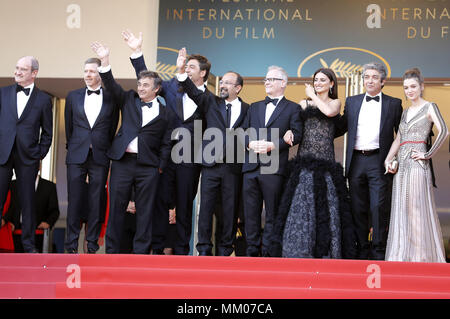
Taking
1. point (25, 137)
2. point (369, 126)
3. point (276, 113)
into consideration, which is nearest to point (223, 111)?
point (276, 113)

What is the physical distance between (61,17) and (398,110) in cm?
492

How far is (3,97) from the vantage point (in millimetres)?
6281

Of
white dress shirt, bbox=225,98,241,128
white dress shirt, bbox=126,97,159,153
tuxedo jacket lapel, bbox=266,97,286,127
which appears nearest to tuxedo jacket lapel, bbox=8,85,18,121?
white dress shirt, bbox=126,97,159,153

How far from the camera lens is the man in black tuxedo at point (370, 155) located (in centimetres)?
595

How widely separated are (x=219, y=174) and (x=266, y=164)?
1.35ft

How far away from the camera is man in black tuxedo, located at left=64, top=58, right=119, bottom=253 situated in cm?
609

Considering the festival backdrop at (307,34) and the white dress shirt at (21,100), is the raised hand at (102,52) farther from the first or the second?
the festival backdrop at (307,34)

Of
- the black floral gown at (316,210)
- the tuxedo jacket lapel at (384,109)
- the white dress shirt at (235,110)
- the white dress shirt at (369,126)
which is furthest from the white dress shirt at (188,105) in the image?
the tuxedo jacket lapel at (384,109)

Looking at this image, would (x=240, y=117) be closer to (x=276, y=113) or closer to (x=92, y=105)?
(x=276, y=113)

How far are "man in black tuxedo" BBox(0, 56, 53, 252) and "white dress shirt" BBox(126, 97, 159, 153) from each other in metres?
0.72

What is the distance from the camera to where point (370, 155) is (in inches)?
238

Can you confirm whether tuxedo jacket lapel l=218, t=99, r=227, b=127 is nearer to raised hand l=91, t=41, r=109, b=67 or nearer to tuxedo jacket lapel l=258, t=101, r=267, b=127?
tuxedo jacket lapel l=258, t=101, r=267, b=127
